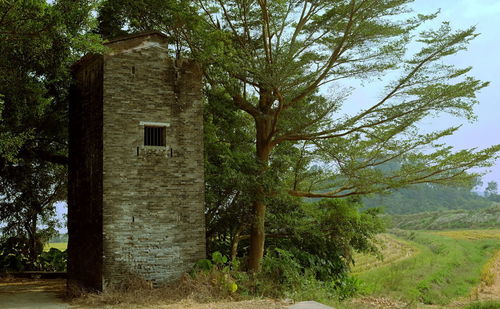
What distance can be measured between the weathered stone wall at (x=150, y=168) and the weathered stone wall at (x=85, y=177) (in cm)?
27

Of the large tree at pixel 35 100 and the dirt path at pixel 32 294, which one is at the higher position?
the large tree at pixel 35 100

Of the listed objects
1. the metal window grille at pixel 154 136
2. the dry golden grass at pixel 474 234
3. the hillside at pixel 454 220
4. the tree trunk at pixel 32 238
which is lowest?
the dry golden grass at pixel 474 234

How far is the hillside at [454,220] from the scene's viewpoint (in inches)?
1660

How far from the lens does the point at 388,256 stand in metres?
26.0

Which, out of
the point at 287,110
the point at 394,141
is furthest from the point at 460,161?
the point at 287,110

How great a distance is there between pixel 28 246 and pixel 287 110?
937 centimetres

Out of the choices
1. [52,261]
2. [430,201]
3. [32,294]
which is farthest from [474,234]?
[32,294]

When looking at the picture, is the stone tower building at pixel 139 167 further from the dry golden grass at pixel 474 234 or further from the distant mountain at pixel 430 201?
the distant mountain at pixel 430 201

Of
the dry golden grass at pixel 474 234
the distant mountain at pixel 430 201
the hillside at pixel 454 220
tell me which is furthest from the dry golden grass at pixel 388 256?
the distant mountain at pixel 430 201

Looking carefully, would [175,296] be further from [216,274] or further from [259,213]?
[259,213]

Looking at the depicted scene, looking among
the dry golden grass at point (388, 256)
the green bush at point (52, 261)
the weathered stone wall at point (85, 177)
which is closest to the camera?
the weathered stone wall at point (85, 177)

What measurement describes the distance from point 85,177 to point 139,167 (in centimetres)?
150

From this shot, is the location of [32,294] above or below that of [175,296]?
below

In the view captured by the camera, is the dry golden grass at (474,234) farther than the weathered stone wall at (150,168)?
Yes
